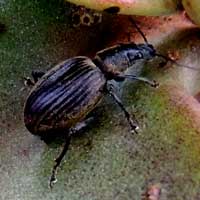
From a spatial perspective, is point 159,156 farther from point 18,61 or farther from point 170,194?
point 18,61

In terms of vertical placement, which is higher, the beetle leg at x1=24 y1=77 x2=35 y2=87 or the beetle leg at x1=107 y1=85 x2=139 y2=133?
the beetle leg at x1=24 y1=77 x2=35 y2=87

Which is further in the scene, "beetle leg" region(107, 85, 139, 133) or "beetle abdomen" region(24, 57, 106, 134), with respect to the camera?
"beetle abdomen" region(24, 57, 106, 134)

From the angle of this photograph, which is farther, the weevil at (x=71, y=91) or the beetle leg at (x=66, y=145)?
the weevil at (x=71, y=91)

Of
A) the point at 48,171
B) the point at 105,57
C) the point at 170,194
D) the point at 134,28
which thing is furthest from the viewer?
the point at 105,57

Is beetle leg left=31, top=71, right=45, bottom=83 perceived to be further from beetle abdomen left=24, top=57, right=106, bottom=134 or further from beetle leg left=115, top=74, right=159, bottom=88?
beetle leg left=115, top=74, right=159, bottom=88

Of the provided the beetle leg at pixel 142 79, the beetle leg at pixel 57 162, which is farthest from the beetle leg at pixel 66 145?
the beetle leg at pixel 142 79

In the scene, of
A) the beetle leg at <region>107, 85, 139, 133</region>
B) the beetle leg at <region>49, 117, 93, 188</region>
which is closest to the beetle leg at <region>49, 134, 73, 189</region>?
the beetle leg at <region>49, 117, 93, 188</region>

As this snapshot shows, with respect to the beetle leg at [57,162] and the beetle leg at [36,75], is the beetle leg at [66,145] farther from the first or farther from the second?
the beetle leg at [36,75]

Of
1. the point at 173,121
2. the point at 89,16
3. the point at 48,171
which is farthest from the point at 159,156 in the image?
the point at 89,16
